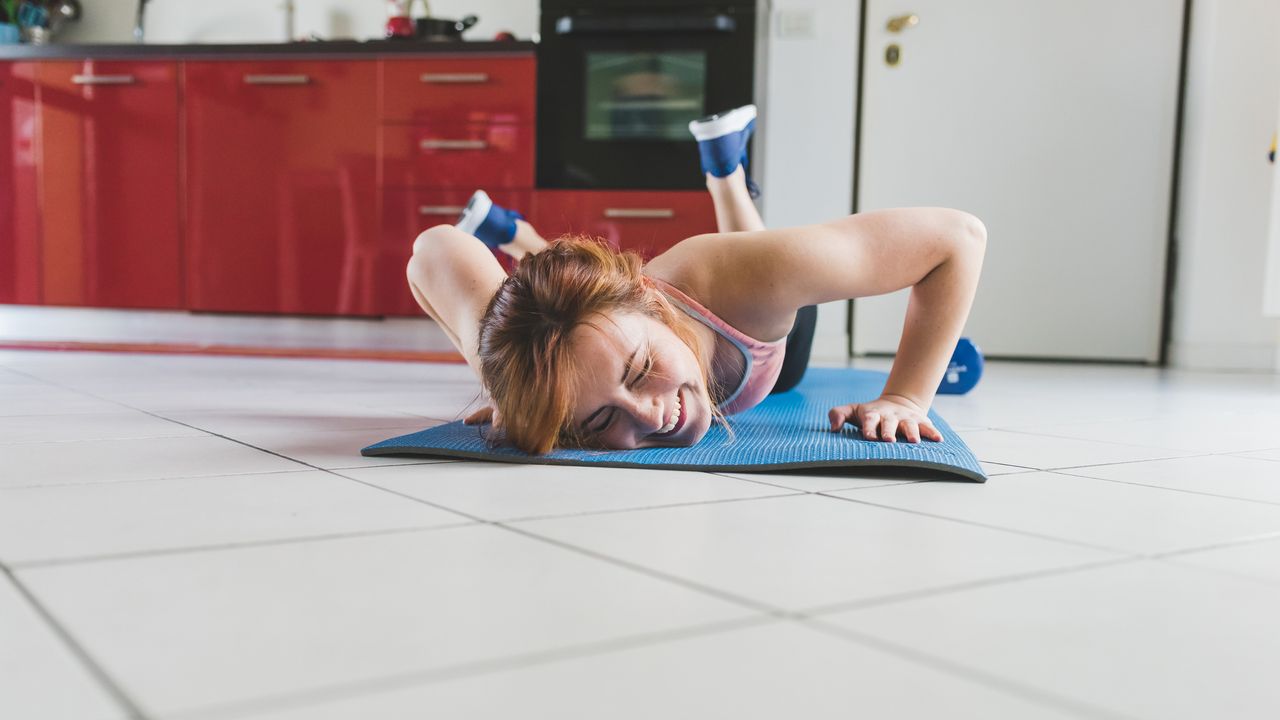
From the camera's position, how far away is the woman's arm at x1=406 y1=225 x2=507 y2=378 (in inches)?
71.6

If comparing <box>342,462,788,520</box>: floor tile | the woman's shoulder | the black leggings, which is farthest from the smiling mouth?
the black leggings

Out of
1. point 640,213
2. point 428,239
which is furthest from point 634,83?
point 428,239

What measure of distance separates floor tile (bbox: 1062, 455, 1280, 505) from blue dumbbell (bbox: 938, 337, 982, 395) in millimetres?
982

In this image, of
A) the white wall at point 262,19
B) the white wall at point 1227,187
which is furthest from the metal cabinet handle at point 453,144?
the white wall at point 1227,187

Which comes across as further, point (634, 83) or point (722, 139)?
point (634, 83)

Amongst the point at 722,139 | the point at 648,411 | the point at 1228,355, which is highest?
the point at 722,139

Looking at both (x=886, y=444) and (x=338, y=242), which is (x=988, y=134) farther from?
(x=886, y=444)

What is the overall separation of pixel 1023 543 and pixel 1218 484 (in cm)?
52

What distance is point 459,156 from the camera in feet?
12.2

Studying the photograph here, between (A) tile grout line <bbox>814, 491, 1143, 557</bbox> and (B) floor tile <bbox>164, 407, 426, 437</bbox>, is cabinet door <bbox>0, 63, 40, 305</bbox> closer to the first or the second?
(B) floor tile <bbox>164, 407, 426, 437</bbox>

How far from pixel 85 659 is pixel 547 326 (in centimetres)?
78

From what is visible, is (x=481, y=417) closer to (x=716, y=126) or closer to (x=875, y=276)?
(x=875, y=276)

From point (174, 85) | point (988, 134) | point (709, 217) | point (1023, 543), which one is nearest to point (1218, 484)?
point (1023, 543)

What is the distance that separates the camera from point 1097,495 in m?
1.21
